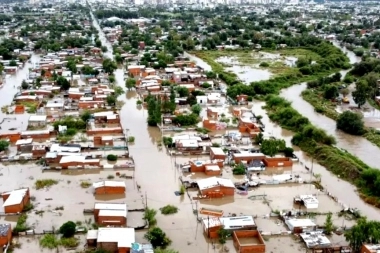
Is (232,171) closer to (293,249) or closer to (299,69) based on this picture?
(293,249)

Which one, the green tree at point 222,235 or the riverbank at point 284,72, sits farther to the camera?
the riverbank at point 284,72

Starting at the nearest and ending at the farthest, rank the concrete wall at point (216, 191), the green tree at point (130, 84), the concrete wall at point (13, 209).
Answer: the concrete wall at point (13, 209) < the concrete wall at point (216, 191) < the green tree at point (130, 84)

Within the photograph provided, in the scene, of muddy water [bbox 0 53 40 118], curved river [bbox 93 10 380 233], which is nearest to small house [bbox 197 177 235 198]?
curved river [bbox 93 10 380 233]

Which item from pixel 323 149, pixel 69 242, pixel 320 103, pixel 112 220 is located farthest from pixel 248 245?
pixel 320 103

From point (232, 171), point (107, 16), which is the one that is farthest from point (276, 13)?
point (232, 171)

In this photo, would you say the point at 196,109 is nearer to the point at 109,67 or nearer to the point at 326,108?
the point at 326,108

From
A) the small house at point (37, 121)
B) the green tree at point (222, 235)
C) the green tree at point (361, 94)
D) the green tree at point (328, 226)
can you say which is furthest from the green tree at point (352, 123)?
the small house at point (37, 121)

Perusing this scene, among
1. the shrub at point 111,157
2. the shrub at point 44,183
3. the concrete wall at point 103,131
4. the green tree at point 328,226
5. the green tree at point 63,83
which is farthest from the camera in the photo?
the green tree at point 63,83

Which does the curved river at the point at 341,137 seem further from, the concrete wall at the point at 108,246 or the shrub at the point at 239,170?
the concrete wall at the point at 108,246
